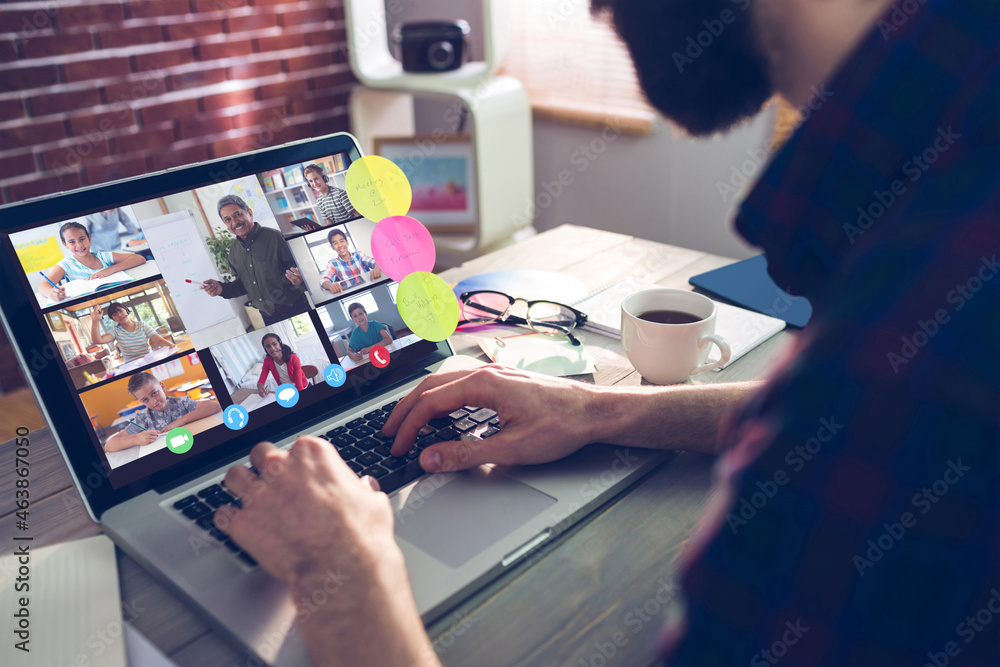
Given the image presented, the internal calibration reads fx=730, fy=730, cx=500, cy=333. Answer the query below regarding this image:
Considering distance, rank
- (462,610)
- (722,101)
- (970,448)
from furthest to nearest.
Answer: (722,101) → (462,610) → (970,448)

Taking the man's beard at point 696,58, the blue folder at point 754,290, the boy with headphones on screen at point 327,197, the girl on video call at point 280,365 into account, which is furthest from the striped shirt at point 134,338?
the blue folder at point 754,290

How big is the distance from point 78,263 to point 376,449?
1.02 ft

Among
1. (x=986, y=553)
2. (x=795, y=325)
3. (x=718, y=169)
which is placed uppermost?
(x=986, y=553)

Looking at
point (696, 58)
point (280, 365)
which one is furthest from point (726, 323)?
point (280, 365)

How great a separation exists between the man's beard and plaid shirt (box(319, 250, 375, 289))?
36cm

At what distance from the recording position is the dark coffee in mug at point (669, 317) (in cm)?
89

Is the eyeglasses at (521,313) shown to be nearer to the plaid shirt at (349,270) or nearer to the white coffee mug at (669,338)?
the white coffee mug at (669,338)

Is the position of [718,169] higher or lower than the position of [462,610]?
lower

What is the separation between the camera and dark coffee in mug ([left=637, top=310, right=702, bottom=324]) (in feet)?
2.93

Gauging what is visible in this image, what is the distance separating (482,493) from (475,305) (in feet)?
1.57

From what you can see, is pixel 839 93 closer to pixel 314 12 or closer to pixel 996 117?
pixel 996 117

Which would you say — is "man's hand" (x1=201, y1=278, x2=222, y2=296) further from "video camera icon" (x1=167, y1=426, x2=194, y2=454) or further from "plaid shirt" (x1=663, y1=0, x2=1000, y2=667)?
"plaid shirt" (x1=663, y1=0, x2=1000, y2=667)

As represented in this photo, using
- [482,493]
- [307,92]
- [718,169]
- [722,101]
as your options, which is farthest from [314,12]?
[482,493]

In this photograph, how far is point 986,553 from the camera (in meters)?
0.38
